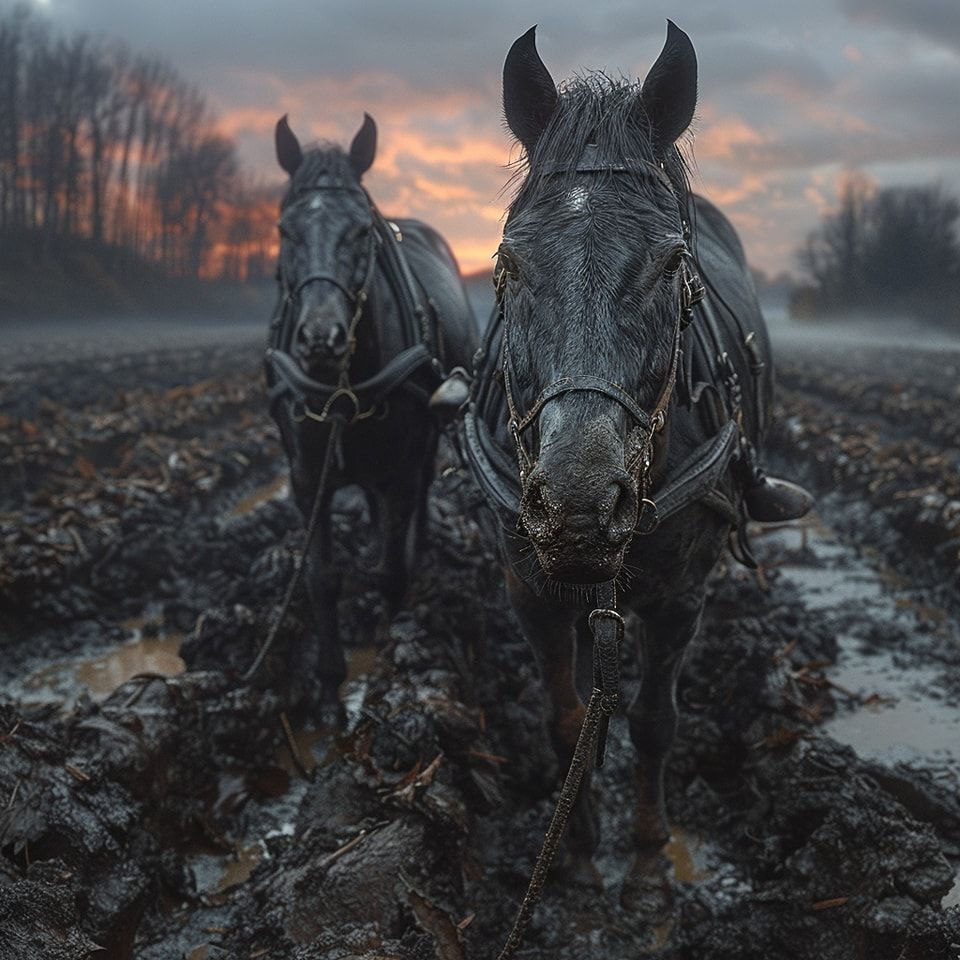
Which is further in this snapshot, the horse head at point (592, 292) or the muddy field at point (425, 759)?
the muddy field at point (425, 759)

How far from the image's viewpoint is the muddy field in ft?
10.3

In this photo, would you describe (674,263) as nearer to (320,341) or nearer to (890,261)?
(320,341)

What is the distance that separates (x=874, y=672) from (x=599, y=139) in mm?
4220

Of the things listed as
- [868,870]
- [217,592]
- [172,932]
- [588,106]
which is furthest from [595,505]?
[217,592]

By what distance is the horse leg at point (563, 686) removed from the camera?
329cm

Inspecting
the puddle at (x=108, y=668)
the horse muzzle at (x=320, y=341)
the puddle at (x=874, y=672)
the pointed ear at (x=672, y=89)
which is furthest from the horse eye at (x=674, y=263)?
the puddle at (x=108, y=668)

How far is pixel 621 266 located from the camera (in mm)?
2318

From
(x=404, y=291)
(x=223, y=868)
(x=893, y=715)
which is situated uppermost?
(x=404, y=291)

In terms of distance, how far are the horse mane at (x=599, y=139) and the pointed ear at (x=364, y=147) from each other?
264 cm

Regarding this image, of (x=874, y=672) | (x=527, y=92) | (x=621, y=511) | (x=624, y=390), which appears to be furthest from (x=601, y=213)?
(x=874, y=672)

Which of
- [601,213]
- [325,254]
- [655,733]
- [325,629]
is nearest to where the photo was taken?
[601,213]

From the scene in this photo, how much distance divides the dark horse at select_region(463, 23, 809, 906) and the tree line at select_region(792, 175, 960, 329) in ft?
148

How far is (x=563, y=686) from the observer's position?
3.50 meters

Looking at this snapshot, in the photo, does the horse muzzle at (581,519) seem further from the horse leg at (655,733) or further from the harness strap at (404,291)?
the harness strap at (404,291)
